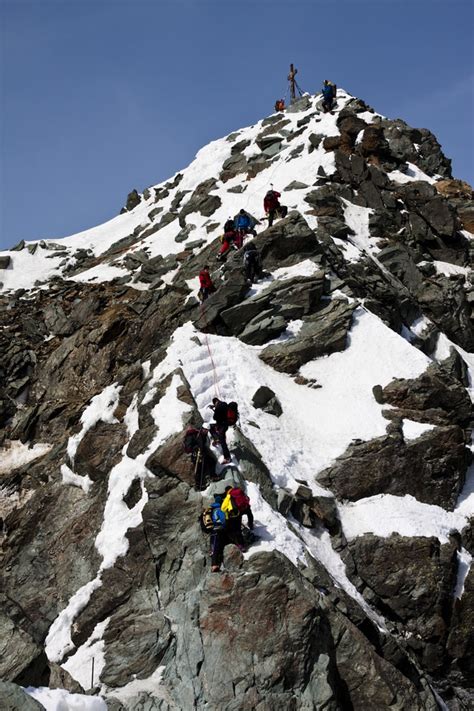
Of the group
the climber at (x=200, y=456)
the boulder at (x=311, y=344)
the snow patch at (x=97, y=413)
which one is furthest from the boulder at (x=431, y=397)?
the snow patch at (x=97, y=413)

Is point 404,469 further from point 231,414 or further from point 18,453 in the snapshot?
point 18,453

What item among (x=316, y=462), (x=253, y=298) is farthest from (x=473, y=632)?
(x=253, y=298)

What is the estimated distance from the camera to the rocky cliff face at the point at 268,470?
12516 mm

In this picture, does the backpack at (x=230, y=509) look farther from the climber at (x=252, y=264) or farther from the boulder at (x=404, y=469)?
the climber at (x=252, y=264)

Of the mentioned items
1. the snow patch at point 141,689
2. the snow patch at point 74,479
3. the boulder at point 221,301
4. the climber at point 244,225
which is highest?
the climber at point 244,225

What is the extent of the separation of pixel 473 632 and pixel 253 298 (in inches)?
563

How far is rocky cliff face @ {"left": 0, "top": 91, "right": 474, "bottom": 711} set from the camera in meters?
12.5

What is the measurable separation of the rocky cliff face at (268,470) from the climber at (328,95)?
43.2 feet

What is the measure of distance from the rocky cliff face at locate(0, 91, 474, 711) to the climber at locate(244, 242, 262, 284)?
0.47 m

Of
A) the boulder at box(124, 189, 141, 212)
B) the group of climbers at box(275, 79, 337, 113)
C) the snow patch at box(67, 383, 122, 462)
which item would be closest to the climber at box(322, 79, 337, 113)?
the group of climbers at box(275, 79, 337, 113)

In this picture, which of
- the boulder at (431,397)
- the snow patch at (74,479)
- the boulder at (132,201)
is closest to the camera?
the snow patch at (74,479)

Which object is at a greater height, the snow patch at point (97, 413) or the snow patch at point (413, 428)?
the snow patch at point (97, 413)

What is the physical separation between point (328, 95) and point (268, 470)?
3899 centimetres

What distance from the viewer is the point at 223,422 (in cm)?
1670
